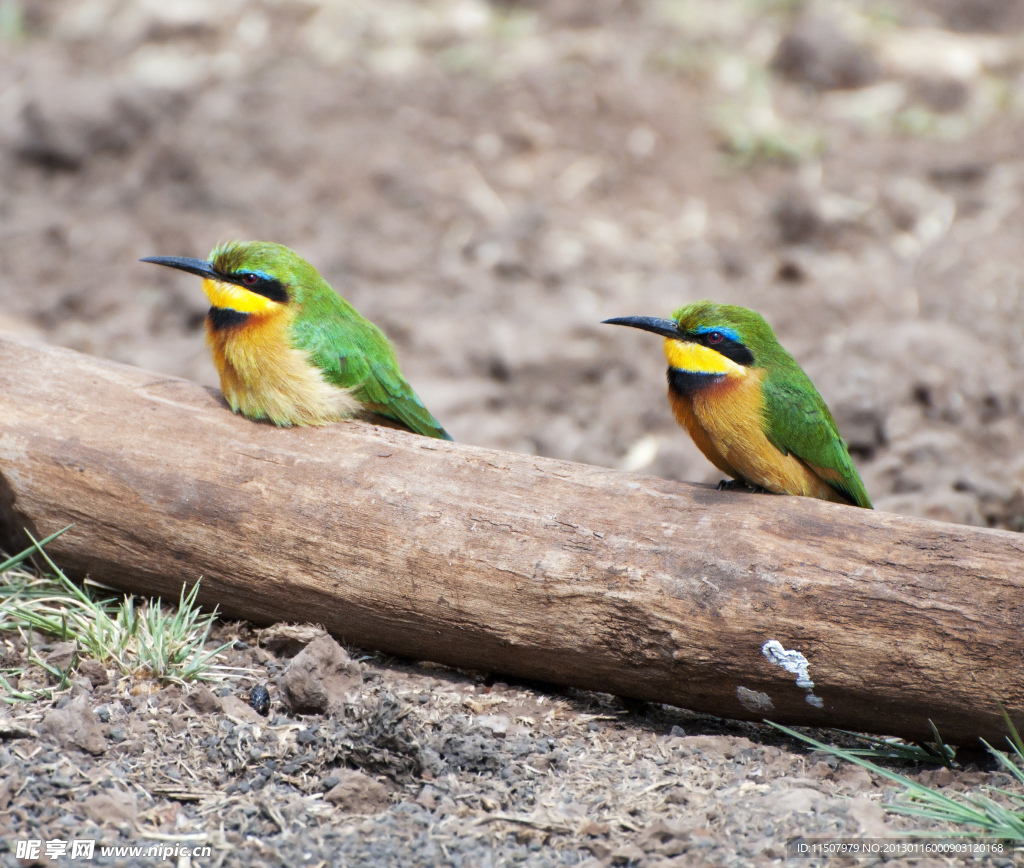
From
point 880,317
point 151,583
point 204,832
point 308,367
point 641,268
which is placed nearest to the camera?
point 204,832

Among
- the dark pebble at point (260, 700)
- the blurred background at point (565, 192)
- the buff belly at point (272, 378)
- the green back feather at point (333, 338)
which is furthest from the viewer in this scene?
the blurred background at point (565, 192)

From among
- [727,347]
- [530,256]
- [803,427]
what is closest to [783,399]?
[803,427]

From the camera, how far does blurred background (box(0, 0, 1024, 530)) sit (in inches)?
252

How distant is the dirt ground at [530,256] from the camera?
2.89 meters

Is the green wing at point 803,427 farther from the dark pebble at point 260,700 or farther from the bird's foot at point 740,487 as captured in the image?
the dark pebble at point 260,700

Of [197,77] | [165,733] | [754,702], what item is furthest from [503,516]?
[197,77]

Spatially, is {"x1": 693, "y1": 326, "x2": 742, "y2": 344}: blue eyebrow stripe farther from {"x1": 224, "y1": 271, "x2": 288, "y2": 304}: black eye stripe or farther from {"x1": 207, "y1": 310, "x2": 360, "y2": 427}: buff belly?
{"x1": 224, "y1": 271, "x2": 288, "y2": 304}: black eye stripe

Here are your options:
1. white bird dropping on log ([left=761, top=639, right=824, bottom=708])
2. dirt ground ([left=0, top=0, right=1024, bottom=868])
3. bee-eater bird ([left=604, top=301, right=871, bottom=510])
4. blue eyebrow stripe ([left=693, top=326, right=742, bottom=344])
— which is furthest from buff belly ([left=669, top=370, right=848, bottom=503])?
dirt ground ([left=0, top=0, right=1024, bottom=868])

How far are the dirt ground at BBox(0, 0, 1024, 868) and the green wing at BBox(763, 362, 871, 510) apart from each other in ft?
3.35

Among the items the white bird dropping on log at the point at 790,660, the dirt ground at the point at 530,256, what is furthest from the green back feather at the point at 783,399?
the dirt ground at the point at 530,256

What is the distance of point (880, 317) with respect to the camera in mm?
7055

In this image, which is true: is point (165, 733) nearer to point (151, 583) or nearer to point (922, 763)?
point (151, 583)

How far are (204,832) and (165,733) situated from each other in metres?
0.49

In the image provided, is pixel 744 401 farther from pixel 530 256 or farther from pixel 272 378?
pixel 530 256
